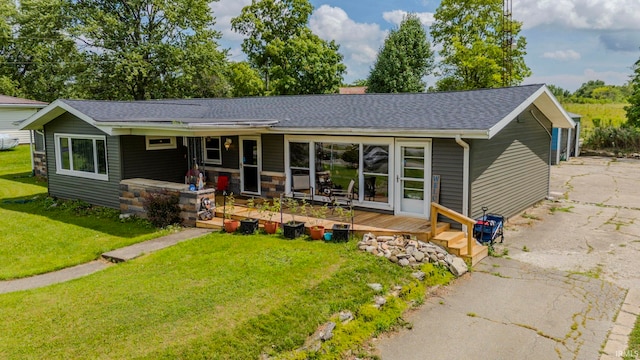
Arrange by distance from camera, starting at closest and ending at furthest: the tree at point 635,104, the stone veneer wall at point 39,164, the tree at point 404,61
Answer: the stone veneer wall at point 39,164, the tree at point 635,104, the tree at point 404,61

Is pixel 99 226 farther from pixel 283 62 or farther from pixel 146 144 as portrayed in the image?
pixel 283 62

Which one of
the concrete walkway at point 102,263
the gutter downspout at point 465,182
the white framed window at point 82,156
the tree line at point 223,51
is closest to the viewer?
the concrete walkway at point 102,263

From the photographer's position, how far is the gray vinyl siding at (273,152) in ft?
41.6

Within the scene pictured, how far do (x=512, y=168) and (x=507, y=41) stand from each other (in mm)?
20593

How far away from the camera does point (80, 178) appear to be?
13820 mm

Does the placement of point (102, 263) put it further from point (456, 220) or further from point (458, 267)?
point (456, 220)

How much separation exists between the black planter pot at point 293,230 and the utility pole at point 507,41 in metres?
24.1

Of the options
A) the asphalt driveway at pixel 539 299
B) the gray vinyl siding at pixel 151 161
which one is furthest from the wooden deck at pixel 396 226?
the gray vinyl siding at pixel 151 161

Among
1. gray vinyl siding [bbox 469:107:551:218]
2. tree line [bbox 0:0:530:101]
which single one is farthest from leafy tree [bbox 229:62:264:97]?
gray vinyl siding [bbox 469:107:551:218]

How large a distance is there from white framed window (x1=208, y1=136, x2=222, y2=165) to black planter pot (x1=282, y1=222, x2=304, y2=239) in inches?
224

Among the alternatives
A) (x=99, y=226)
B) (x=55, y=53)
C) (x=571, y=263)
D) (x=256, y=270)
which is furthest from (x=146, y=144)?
(x=55, y=53)

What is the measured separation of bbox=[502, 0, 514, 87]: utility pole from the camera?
28928 mm

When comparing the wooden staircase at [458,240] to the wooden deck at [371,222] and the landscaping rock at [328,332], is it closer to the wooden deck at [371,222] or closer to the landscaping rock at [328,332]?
the wooden deck at [371,222]

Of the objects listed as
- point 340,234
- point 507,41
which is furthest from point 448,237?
point 507,41
